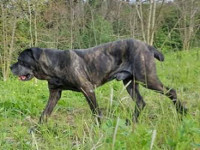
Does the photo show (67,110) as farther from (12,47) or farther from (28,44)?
(28,44)

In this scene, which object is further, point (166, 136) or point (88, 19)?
point (88, 19)

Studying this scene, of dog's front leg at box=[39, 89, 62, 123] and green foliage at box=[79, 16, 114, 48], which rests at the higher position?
green foliage at box=[79, 16, 114, 48]

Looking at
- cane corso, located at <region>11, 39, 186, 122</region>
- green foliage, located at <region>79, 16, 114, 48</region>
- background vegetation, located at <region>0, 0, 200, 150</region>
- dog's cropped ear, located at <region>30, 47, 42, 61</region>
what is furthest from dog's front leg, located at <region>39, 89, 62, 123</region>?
green foliage, located at <region>79, 16, 114, 48</region>

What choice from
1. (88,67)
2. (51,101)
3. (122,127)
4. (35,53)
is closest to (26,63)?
(35,53)

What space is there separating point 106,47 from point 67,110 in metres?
1.45

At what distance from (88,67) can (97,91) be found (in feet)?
7.00

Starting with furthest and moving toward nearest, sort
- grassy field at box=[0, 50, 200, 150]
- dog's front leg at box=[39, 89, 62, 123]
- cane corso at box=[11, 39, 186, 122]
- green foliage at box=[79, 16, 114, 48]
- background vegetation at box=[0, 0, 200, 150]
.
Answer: green foliage at box=[79, 16, 114, 48], dog's front leg at box=[39, 89, 62, 123], cane corso at box=[11, 39, 186, 122], background vegetation at box=[0, 0, 200, 150], grassy field at box=[0, 50, 200, 150]

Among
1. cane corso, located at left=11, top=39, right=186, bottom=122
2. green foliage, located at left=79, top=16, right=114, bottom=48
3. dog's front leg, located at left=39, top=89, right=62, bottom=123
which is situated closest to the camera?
cane corso, located at left=11, top=39, right=186, bottom=122

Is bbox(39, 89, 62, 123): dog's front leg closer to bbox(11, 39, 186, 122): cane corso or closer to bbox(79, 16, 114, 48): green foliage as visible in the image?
bbox(11, 39, 186, 122): cane corso

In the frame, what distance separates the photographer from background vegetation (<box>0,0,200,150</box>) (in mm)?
2098

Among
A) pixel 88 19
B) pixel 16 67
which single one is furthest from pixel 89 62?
pixel 88 19

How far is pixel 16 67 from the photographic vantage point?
466 cm

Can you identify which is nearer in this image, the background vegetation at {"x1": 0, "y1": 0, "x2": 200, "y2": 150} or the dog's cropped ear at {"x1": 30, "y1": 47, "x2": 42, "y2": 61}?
the background vegetation at {"x1": 0, "y1": 0, "x2": 200, "y2": 150}

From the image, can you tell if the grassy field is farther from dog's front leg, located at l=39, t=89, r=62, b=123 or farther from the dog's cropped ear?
the dog's cropped ear
